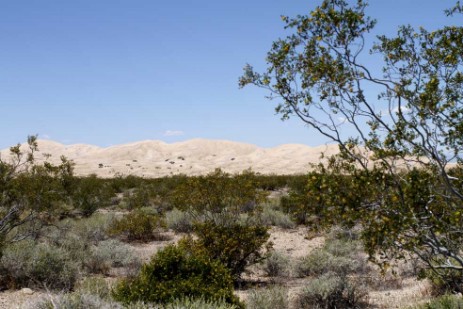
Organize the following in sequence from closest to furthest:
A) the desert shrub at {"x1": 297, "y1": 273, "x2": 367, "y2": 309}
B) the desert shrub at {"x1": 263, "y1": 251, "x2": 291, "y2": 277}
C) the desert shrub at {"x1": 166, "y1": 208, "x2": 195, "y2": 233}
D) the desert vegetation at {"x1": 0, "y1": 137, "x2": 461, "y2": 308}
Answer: the desert vegetation at {"x1": 0, "y1": 137, "x2": 461, "y2": 308}, the desert shrub at {"x1": 297, "y1": 273, "x2": 367, "y2": 309}, the desert shrub at {"x1": 263, "y1": 251, "x2": 291, "y2": 277}, the desert shrub at {"x1": 166, "y1": 208, "x2": 195, "y2": 233}

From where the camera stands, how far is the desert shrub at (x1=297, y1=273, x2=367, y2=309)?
28.1 ft

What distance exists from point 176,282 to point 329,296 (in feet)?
10.9

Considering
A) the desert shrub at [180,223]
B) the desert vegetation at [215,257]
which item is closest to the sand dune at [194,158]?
the desert shrub at [180,223]

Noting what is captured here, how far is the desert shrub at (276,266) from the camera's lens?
11.4m

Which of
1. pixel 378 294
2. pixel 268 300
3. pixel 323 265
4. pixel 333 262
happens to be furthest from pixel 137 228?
pixel 378 294

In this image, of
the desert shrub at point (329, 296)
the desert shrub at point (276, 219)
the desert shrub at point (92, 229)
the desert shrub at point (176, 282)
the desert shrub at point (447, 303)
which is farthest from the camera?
the desert shrub at point (276, 219)

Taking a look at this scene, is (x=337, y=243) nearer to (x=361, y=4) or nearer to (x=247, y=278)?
(x=247, y=278)

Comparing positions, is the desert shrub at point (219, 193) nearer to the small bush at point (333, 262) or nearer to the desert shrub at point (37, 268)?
the small bush at point (333, 262)

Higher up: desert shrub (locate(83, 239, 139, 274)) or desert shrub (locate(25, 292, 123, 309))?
desert shrub (locate(25, 292, 123, 309))

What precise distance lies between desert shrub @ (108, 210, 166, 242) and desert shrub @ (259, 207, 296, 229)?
4.57 metres

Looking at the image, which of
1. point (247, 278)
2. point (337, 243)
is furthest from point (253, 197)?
point (337, 243)

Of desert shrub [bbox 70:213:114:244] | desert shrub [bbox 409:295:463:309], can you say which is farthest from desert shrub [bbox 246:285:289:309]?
Answer: desert shrub [bbox 70:213:114:244]

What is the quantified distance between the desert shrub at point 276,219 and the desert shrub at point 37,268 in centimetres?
966

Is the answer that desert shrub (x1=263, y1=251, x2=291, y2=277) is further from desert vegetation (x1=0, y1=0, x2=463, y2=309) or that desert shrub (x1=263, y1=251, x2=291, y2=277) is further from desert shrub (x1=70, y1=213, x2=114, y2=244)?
desert shrub (x1=70, y1=213, x2=114, y2=244)
